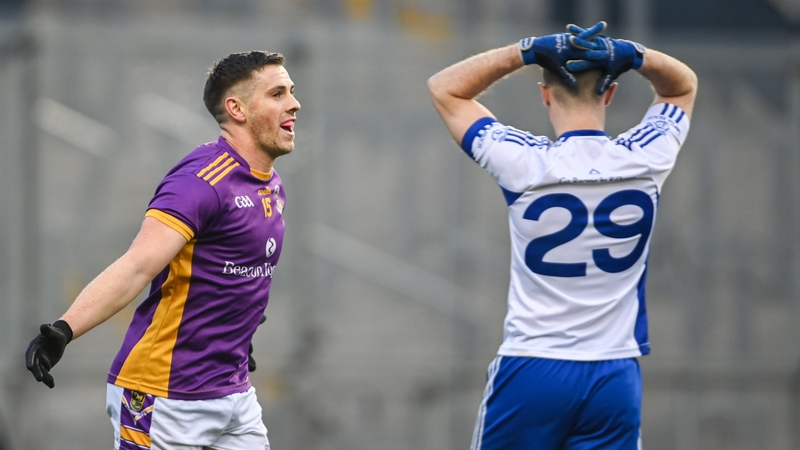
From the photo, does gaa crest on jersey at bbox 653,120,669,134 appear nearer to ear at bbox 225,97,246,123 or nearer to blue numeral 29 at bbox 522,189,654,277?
blue numeral 29 at bbox 522,189,654,277

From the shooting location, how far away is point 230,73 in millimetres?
3908

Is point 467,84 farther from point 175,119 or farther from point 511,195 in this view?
point 175,119

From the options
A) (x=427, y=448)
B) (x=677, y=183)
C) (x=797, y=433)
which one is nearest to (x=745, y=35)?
(x=677, y=183)

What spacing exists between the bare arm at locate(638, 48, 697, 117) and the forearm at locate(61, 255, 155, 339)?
194 cm

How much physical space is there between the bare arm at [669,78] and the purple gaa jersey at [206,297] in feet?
5.02

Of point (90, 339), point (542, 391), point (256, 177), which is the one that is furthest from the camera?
point (90, 339)

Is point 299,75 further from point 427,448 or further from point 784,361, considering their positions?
point 784,361

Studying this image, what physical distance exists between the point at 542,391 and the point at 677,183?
18.4ft

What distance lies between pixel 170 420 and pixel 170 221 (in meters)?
0.77

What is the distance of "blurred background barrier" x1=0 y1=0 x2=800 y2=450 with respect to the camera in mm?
8164

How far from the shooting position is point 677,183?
8.59 metres

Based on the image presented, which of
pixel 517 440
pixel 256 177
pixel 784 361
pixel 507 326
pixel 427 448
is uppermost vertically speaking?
pixel 256 177

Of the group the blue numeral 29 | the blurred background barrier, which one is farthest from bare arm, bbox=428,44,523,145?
the blurred background barrier

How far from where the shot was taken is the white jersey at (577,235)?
134 inches
